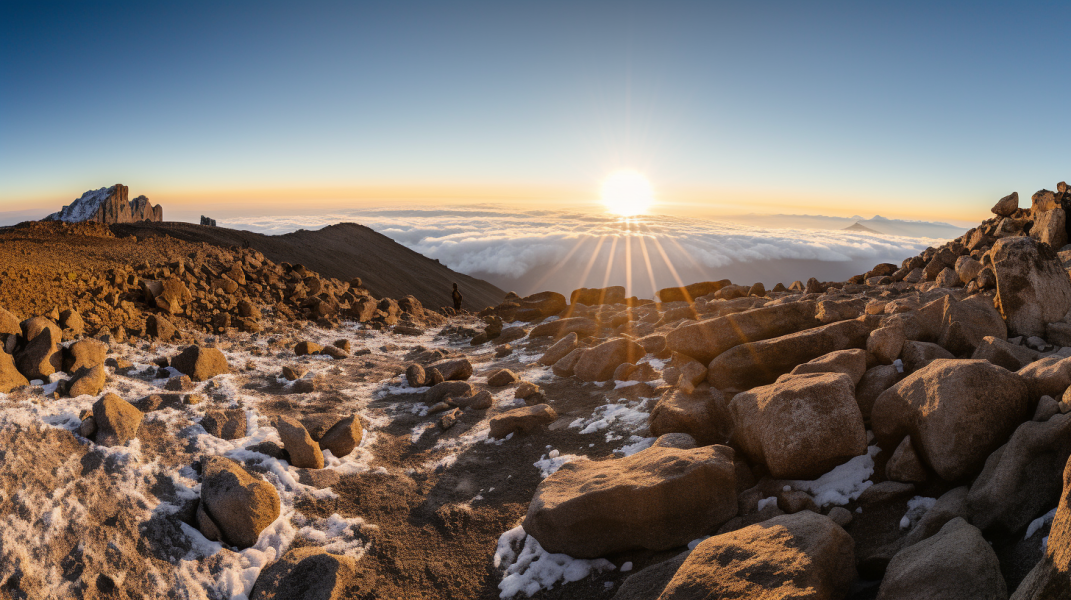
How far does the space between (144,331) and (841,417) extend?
1516cm

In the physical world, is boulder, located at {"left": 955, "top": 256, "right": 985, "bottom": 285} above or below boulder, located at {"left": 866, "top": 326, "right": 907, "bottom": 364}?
above

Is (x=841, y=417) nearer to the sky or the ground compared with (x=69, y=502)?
nearer to the sky

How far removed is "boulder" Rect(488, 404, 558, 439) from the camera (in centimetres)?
956

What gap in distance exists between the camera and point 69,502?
5.80 m

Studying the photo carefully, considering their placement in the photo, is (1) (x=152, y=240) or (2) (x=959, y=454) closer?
(2) (x=959, y=454)

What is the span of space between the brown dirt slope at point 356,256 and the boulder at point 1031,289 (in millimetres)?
34925

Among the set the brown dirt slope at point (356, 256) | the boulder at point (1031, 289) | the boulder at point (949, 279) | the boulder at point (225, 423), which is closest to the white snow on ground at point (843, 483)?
the boulder at point (1031, 289)

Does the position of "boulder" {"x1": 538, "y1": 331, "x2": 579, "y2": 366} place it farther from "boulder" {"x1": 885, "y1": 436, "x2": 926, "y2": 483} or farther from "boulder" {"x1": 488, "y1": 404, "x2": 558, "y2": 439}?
"boulder" {"x1": 885, "y1": 436, "x2": 926, "y2": 483}

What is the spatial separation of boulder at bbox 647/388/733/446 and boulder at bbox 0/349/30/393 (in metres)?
10.0

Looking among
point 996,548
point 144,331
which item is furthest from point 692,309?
point 144,331

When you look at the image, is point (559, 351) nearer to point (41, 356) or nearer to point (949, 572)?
point (41, 356)

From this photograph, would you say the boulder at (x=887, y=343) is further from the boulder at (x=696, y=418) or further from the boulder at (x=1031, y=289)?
the boulder at (x=696, y=418)

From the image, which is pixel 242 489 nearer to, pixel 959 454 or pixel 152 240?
pixel 959 454

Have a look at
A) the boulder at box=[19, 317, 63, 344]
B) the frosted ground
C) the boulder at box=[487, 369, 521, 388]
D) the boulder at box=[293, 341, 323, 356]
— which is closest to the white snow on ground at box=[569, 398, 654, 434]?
the frosted ground
